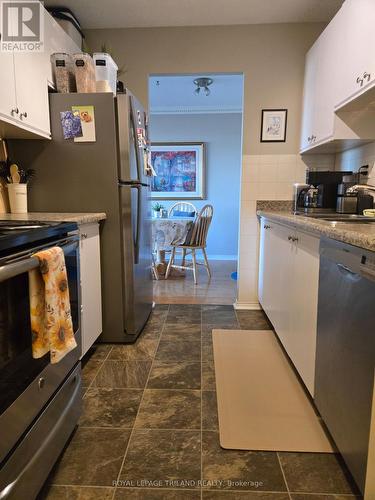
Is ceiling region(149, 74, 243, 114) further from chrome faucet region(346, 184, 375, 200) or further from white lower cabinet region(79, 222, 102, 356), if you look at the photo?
white lower cabinet region(79, 222, 102, 356)

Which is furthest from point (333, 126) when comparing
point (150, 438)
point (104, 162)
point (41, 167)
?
point (150, 438)

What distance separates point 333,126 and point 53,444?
2269 mm

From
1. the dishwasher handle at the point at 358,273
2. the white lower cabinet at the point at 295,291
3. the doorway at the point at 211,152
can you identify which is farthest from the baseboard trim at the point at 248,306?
the dishwasher handle at the point at 358,273

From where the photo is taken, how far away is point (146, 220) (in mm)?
2656

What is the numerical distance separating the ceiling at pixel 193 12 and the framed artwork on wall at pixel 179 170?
2.81m

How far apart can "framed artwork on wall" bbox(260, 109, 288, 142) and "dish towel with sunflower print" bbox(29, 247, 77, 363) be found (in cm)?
237

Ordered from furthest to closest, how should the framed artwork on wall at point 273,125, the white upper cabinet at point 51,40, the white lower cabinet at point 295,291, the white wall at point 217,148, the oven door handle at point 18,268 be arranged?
the white wall at point 217,148
the framed artwork on wall at point 273,125
the white upper cabinet at point 51,40
the white lower cabinet at point 295,291
the oven door handle at point 18,268

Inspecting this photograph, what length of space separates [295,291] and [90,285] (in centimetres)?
118

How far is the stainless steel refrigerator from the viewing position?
203cm

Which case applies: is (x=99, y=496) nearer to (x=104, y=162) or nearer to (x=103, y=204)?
(x=103, y=204)

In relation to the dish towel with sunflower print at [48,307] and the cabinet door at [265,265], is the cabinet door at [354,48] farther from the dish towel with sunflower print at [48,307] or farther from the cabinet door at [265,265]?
the dish towel with sunflower print at [48,307]

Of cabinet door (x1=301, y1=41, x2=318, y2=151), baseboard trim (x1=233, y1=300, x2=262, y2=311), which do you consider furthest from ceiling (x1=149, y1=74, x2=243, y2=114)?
baseboard trim (x1=233, y1=300, x2=262, y2=311)

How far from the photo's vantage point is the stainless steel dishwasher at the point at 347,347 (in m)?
0.94

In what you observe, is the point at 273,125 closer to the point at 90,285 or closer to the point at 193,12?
the point at 193,12
